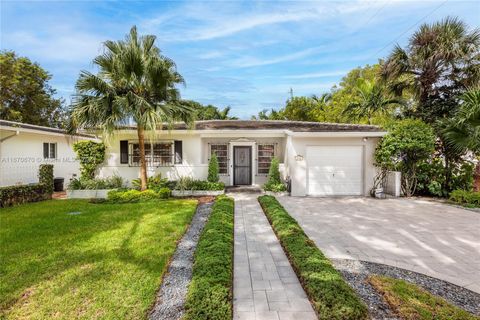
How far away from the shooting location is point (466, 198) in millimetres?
9625

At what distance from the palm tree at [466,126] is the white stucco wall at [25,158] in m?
16.3

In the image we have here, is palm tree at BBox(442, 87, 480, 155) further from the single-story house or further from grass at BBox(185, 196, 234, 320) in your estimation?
grass at BBox(185, 196, 234, 320)

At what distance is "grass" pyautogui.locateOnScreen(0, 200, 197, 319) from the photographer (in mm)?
3191

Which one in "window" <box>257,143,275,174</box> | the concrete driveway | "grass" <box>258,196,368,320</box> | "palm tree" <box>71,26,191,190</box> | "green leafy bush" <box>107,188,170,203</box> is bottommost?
the concrete driveway

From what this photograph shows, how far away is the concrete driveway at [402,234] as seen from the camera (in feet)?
15.1

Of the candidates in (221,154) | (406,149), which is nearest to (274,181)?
(221,154)

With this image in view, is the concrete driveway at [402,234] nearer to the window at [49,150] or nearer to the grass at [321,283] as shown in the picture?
the grass at [321,283]

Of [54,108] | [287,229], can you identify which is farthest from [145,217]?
[54,108]

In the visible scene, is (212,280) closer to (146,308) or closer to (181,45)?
(146,308)

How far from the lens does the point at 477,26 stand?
10523mm

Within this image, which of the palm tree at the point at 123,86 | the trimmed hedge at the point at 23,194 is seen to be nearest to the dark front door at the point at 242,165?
the palm tree at the point at 123,86

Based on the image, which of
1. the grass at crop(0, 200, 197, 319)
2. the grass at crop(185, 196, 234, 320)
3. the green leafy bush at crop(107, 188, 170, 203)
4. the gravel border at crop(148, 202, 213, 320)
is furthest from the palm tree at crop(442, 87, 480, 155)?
the green leafy bush at crop(107, 188, 170, 203)

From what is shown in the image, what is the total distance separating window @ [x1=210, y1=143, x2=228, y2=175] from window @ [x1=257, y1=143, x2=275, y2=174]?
1.75 meters

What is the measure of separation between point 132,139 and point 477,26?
51.7 ft
